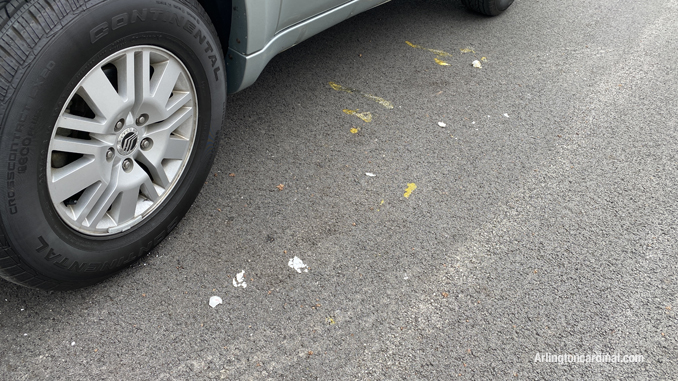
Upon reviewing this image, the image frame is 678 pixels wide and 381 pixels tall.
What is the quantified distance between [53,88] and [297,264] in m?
1.07

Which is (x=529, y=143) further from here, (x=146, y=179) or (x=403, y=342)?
(x=146, y=179)

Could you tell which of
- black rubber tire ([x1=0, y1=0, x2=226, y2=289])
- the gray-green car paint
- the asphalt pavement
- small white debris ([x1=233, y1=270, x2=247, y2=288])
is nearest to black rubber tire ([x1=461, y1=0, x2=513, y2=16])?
the asphalt pavement

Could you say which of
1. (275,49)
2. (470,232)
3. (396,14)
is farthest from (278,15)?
(396,14)

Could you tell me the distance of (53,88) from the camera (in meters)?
1.43

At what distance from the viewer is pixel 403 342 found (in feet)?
5.91

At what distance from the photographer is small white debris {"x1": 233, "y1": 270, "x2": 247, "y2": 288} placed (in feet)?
6.37

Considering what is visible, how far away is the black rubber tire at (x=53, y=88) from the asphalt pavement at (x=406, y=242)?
20 cm

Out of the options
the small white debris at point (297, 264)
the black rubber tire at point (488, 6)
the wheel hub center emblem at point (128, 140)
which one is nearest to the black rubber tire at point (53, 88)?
the wheel hub center emblem at point (128, 140)

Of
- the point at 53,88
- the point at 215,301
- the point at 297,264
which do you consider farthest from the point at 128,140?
the point at 297,264

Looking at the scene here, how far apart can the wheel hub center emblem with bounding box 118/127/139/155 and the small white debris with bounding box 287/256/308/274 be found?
2.43 ft

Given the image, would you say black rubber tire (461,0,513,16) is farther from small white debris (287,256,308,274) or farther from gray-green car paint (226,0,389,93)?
small white debris (287,256,308,274)

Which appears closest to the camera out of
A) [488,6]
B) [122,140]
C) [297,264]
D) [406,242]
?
[122,140]

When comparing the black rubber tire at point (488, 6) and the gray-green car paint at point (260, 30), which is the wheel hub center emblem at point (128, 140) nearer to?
the gray-green car paint at point (260, 30)

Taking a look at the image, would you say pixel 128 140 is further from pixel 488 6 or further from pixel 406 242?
pixel 488 6
